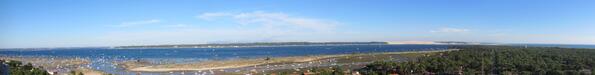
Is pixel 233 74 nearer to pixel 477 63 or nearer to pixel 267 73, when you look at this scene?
pixel 267 73

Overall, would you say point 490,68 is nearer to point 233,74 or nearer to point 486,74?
point 486,74

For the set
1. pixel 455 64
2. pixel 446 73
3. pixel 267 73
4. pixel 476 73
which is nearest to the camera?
pixel 476 73

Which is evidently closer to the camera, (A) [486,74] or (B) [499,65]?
(A) [486,74]

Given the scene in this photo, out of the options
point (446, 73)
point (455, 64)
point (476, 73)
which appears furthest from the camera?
point (455, 64)

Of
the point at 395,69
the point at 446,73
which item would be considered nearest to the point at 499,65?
A: the point at 446,73

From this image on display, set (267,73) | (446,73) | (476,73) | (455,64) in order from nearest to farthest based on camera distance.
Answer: (476,73) < (446,73) < (455,64) < (267,73)

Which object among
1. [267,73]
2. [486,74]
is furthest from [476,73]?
[267,73]

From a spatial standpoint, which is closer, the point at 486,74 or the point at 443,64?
the point at 486,74

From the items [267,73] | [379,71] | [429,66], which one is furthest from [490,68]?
[267,73]
